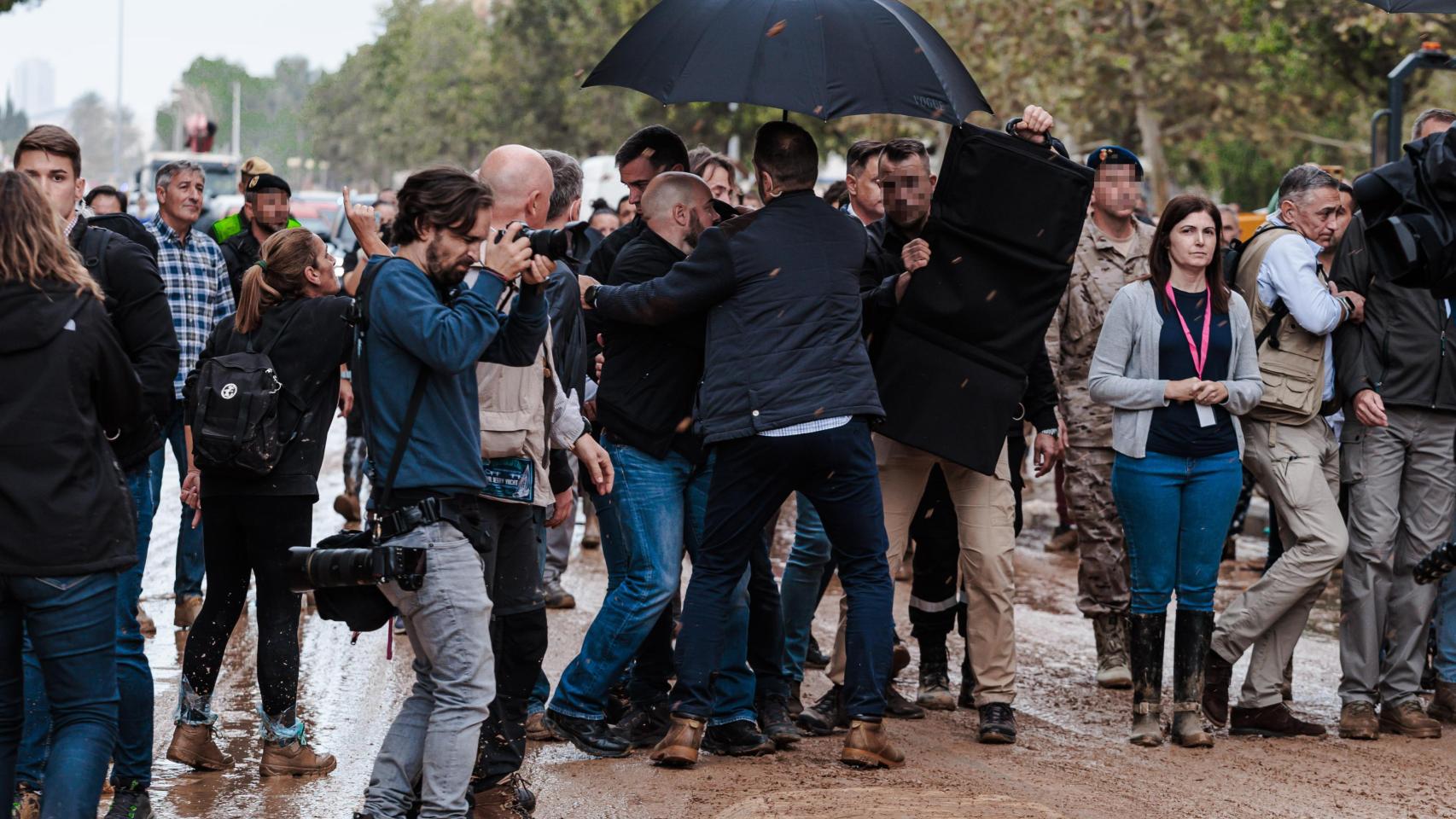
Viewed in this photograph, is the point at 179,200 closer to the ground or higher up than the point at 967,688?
higher up

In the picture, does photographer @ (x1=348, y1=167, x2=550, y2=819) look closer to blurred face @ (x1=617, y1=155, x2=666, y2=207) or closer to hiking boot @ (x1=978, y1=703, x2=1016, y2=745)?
blurred face @ (x1=617, y1=155, x2=666, y2=207)

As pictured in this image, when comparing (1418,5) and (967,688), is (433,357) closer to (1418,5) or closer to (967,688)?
(967,688)

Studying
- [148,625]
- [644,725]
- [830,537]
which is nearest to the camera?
[830,537]

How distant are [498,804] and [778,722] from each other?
156cm

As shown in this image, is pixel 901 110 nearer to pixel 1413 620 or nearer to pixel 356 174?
pixel 1413 620

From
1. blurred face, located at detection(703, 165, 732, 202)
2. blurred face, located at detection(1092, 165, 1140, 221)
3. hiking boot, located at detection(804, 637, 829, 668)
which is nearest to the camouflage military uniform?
blurred face, located at detection(1092, 165, 1140, 221)

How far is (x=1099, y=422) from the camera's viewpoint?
25.9 feet

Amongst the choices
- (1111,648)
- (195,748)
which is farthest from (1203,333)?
(195,748)

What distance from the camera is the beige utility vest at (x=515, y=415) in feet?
17.4

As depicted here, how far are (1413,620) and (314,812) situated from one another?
4769mm

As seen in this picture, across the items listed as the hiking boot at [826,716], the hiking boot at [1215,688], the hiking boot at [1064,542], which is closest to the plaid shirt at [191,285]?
the hiking boot at [826,716]

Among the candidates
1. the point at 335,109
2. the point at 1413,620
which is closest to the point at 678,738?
the point at 1413,620

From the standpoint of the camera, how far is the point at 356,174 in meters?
108

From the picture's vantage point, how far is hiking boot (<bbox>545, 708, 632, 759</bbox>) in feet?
20.4
